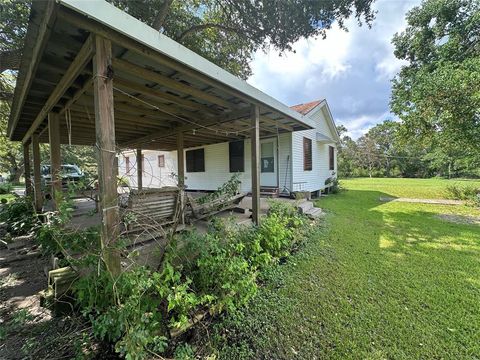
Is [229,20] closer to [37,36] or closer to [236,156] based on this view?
[236,156]

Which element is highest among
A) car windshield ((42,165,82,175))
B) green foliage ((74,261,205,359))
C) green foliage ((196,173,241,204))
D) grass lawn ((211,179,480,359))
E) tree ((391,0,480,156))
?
tree ((391,0,480,156))

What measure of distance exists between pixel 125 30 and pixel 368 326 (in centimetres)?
410

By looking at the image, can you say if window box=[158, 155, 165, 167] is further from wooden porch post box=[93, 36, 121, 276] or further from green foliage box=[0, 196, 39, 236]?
wooden porch post box=[93, 36, 121, 276]

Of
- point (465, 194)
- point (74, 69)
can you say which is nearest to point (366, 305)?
point (74, 69)

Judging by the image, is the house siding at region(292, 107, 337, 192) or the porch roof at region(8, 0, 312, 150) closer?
the porch roof at region(8, 0, 312, 150)

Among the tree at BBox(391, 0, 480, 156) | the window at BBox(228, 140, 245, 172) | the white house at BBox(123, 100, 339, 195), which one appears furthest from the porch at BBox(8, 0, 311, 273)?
the tree at BBox(391, 0, 480, 156)

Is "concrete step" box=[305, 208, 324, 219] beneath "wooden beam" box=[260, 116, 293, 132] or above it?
beneath

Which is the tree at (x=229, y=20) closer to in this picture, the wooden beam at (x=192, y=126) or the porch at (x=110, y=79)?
the porch at (x=110, y=79)

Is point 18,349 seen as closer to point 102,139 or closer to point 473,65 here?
point 102,139

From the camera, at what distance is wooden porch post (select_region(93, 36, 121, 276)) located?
6.64 feet

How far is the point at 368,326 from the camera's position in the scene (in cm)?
239

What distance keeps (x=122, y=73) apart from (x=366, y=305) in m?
4.75

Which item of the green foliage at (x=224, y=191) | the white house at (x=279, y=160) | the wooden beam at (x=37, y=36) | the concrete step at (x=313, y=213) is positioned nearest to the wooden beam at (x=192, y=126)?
the white house at (x=279, y=160)

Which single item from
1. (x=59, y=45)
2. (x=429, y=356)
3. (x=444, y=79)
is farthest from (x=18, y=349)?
(x=444, y=79)
